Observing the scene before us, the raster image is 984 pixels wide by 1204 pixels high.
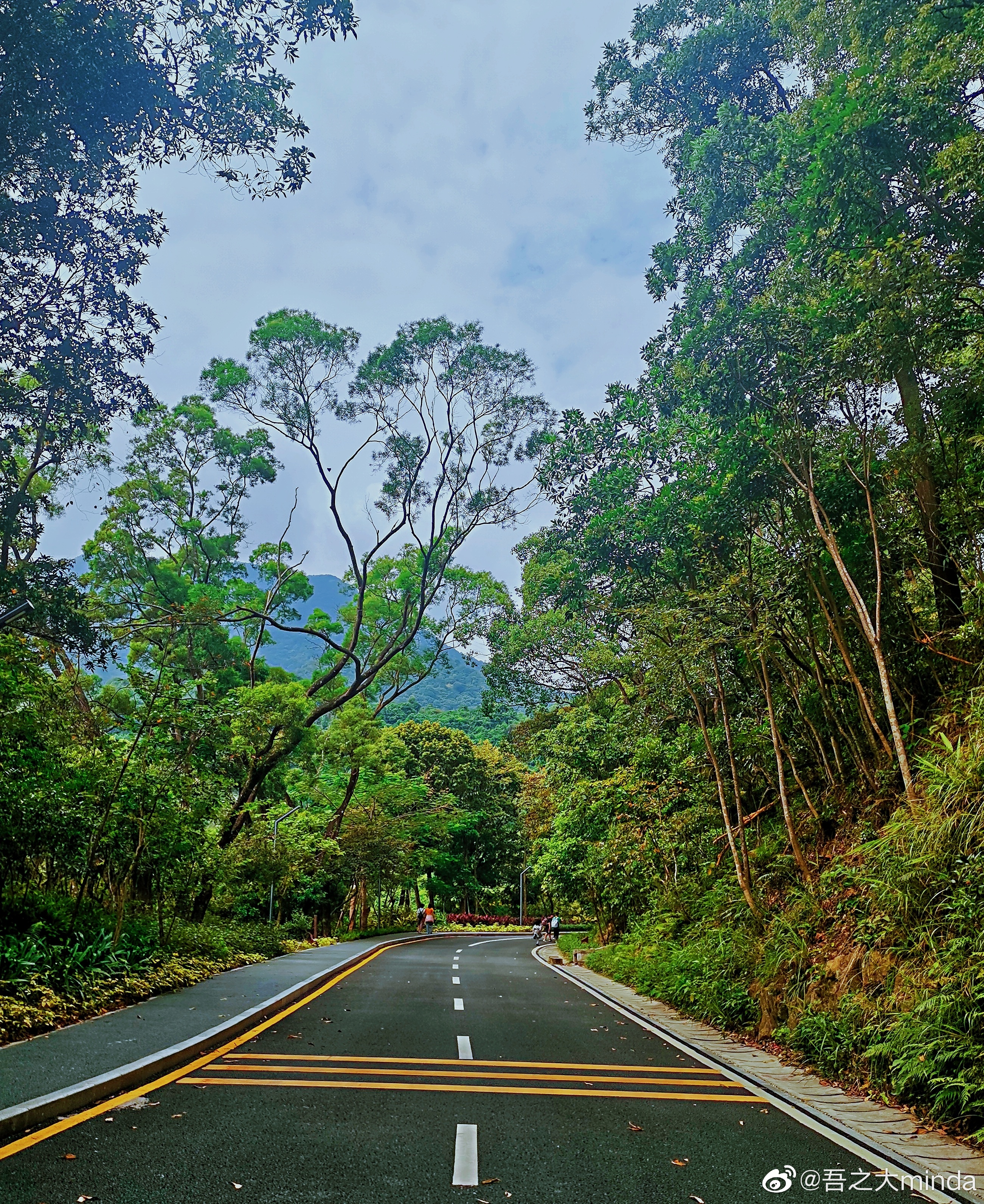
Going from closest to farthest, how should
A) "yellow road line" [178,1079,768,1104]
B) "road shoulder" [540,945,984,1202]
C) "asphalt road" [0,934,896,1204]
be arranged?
1. "asphalt road" [0,934,896,1204]
2. "road shoulder" [540,945,984,1202]
3. "yellow road line" [178,1079,768,1104]

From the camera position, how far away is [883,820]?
31.8ft

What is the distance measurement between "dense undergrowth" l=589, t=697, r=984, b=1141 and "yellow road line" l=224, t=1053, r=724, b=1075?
124cm

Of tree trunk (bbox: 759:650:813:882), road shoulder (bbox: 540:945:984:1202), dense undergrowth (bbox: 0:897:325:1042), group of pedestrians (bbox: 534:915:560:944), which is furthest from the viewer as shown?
group of pedestrians (bbox: 534:915:560:944)

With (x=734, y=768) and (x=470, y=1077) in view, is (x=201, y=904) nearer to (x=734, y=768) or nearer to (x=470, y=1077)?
(x=734, y=768)

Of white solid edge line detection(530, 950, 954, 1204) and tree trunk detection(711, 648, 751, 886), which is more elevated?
tree trunk detection(711, 648, 751, 886)

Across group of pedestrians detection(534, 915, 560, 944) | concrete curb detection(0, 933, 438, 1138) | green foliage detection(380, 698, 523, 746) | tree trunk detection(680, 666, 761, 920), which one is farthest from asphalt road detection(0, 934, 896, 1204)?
green foliage detection(380, 698, 523, 746)

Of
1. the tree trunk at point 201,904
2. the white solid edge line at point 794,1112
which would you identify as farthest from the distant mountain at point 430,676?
the white solid edge line at point 794,1112

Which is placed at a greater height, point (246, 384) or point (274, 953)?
point (246, 384)

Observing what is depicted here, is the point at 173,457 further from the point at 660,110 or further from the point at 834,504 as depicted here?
the point at 834,504

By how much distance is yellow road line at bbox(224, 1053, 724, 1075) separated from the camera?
773 cm

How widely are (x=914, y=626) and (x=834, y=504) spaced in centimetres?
189

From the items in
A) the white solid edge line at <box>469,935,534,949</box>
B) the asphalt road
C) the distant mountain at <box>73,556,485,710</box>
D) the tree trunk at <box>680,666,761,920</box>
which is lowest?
the white solid edge line at <box>469,935,534,949</box>

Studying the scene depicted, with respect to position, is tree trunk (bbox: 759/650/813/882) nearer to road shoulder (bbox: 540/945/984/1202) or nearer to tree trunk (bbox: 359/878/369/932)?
road shoulder (bbox: 540/945/984/1202)

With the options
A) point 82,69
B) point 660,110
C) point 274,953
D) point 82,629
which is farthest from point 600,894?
point 82,69
